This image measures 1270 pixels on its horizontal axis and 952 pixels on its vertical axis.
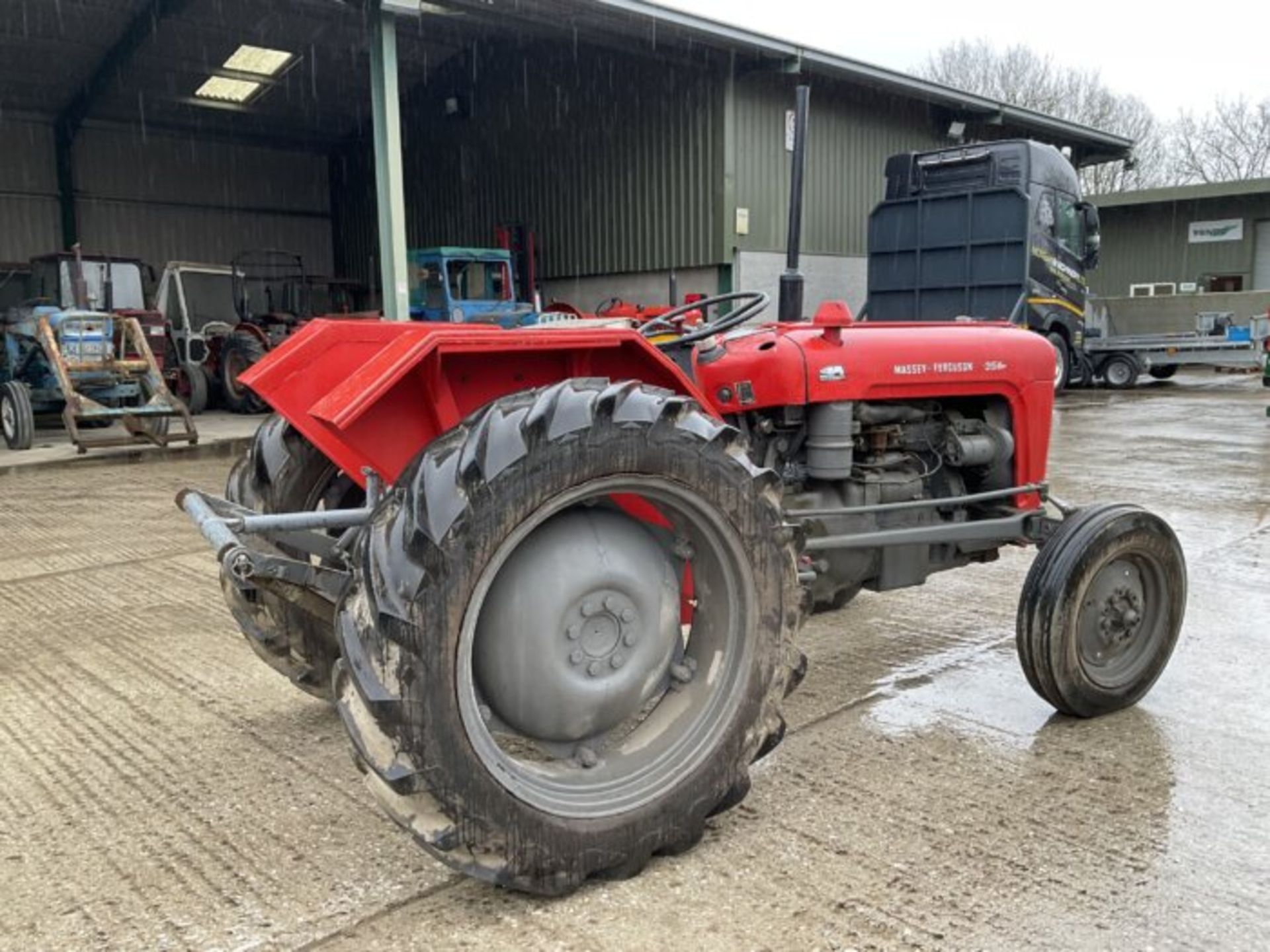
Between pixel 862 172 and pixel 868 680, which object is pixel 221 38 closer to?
pixel 862 172

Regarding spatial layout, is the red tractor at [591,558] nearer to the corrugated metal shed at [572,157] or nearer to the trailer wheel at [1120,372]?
the corrugated metal shed at [572,157]

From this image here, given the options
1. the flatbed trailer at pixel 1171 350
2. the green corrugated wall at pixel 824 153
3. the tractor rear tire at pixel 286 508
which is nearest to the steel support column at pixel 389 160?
the green corrugated wall at pixel 824 153

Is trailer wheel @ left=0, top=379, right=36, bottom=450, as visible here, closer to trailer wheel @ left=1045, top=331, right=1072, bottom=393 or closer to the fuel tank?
the fuel tank

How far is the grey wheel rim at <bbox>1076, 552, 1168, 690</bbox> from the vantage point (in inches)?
124

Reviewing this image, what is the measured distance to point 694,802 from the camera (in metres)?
2.27

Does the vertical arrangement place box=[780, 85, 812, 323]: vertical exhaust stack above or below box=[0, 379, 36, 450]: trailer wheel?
above

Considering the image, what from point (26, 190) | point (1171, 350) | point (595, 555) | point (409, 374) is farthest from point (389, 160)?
point (1171, 350)

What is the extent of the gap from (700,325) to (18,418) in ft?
29.3

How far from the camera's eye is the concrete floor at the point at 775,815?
2.11 meters

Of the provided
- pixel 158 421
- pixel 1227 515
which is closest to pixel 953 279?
pixel 1227 515

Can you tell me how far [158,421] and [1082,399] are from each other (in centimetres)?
1237

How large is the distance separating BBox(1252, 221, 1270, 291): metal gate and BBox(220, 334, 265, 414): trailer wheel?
67.8 ft

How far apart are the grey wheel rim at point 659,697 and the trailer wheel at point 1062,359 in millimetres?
13040

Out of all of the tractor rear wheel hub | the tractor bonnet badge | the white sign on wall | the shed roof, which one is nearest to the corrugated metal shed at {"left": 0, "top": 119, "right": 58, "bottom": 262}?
the tractor bonnet badge
